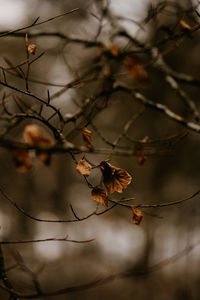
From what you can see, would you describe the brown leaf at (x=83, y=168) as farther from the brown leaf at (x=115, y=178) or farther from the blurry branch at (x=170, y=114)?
the blurry branch at (x=170, y=114)

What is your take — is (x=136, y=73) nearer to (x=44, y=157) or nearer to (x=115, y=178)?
(x=115, y=178)

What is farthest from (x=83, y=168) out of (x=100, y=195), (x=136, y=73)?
(x=136, y=73)

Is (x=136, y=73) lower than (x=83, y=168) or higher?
higher

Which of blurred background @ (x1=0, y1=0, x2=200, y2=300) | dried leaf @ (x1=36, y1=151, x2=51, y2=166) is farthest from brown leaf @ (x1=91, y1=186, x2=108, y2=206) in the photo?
blurred background @ (x1=0, y1=0, x2=200, y2=300)

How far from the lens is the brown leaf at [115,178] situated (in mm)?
1356

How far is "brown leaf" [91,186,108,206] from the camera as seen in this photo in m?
1.38

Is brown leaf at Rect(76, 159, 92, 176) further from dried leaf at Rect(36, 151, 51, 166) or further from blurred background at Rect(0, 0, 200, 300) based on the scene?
blurred background at Rect(0, 0, 200, 300)

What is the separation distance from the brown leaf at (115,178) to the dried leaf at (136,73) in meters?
0.45

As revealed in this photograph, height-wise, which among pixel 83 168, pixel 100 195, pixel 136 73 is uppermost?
pixel 136 73

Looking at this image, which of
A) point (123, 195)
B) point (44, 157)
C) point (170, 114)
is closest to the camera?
point (44, 157)

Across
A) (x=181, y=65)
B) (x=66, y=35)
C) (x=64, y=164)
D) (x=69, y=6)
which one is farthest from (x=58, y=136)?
(x=64, y=164)

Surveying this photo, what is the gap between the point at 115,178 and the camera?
4.52 feet

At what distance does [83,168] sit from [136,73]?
56 centimetres

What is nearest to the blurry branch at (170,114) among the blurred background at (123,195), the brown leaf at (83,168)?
the brown leaf at (83,168)
